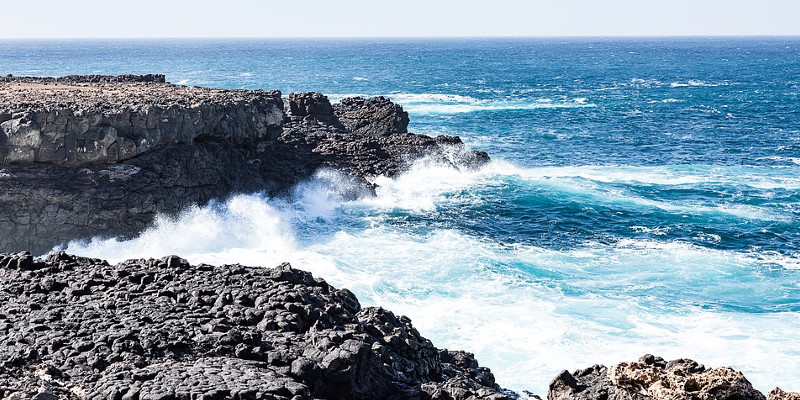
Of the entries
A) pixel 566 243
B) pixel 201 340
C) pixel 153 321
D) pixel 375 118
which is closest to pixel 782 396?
pixel 201 340

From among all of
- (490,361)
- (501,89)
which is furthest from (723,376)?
(501,89)

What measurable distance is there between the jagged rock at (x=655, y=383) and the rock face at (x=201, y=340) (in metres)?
1.58

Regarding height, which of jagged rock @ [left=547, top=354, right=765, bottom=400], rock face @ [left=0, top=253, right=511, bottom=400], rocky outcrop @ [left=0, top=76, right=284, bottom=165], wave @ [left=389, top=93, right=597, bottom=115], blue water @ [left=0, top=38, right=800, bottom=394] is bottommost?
wave @ [left=389, top=93, right=597, bottom=115]

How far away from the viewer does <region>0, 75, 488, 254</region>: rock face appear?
3073 centimetres

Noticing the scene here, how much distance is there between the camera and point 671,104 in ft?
279

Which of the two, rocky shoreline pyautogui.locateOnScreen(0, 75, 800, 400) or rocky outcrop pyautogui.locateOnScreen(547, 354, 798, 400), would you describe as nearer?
rocky shoreline pyautogui.locateOnScreen(0, 75, 800, 400)

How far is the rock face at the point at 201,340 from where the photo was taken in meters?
12.9

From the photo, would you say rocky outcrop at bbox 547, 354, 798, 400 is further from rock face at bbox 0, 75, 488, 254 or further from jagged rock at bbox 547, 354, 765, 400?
rock face at bbox 0, 75, 488, 254

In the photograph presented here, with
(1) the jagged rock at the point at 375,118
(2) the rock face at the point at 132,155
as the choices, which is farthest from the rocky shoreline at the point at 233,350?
(1) the jagged rock at the point at 375,118

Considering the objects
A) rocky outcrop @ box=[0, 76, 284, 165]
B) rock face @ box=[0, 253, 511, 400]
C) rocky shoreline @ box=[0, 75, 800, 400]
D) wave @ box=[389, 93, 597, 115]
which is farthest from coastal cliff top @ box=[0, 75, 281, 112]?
wave @ box=[389, 93, 597, 115]

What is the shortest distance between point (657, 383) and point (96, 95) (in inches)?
1200

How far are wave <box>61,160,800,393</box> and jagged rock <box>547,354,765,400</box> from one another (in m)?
5.73

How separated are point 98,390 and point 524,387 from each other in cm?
1163

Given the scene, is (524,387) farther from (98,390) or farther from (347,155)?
(347,155)
